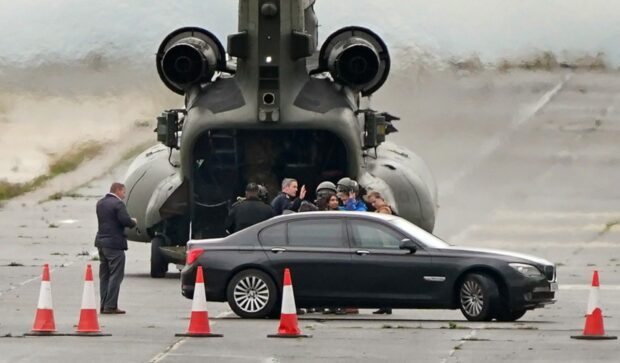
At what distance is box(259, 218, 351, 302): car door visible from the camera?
2802 cm

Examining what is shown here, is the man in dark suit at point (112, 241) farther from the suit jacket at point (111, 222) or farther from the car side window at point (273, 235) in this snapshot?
the car side window at point (273, 235)

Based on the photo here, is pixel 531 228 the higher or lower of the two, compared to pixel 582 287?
higher

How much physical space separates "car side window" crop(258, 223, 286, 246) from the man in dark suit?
190 centimetres

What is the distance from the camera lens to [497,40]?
139 ft

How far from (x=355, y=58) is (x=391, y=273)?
788cm

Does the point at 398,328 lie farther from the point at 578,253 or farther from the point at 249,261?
the point at 578,253

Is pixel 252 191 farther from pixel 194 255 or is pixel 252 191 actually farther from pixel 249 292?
pixel 249 292

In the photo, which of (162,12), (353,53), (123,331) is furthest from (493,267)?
(162,12)

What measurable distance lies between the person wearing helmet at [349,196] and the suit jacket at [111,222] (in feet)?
11.0

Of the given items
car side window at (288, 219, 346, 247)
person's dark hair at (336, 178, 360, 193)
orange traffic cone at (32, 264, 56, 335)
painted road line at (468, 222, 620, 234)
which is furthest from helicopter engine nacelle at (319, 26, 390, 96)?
orange traffic cone at (32, 264, 56, 335)

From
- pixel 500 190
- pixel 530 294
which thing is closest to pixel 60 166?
pixel 500 190

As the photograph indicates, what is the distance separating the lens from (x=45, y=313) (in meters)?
25.2

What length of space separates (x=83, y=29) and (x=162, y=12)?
1749mm

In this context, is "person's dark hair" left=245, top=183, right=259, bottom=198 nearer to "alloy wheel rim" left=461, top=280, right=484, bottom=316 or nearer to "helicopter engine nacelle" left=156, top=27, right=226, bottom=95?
"helicopter engine nacelle" left=156, top=27, right=226, bottom=95
